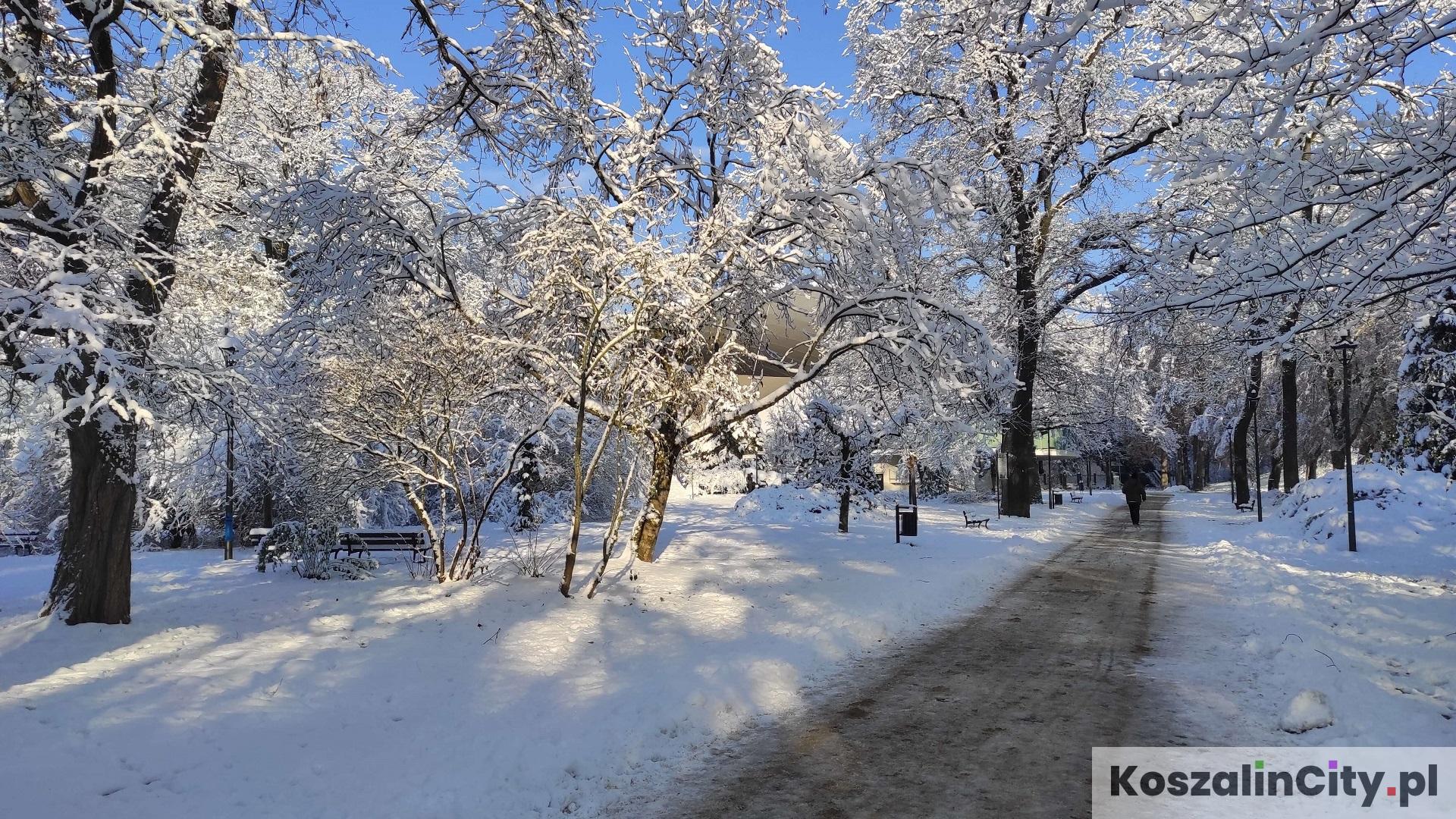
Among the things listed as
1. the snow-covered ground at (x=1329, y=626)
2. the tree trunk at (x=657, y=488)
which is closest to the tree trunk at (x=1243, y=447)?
the snow-covered ground at (x=1329, y=626)

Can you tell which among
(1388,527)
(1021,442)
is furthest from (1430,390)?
(1021,442)

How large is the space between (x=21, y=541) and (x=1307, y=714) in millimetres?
29362

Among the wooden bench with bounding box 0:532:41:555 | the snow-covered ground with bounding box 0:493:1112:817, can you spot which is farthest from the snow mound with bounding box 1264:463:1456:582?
the wooden bench with bounding box 0:532:41:555

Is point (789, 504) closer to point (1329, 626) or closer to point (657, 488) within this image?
point (657, 488)

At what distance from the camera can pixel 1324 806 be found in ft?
14.4

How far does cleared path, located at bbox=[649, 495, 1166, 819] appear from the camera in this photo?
15.1 feet

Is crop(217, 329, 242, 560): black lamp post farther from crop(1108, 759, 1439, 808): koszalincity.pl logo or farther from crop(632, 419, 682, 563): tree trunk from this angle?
crop(1108, 759, 1439, 808): koszalincity.pl logo

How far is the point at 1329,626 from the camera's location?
8531 mm

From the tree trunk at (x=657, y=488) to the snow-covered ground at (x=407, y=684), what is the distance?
89 centimetres

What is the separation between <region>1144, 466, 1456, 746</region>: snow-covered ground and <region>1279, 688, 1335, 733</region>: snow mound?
0.01m

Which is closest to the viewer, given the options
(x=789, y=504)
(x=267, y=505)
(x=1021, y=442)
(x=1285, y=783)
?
(x=1285, y=783)

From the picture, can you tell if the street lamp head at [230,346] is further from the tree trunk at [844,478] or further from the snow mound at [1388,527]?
the snow mound at [1388,527]

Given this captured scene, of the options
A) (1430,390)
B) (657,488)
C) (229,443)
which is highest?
(1430,390)

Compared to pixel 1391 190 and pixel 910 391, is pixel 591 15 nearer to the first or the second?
pixel 910 391
